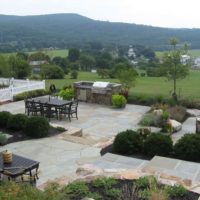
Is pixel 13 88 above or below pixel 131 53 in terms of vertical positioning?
below

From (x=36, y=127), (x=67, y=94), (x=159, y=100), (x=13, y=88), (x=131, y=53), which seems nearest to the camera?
(x=36, y=127)

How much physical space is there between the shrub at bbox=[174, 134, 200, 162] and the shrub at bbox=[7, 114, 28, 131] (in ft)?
14.4

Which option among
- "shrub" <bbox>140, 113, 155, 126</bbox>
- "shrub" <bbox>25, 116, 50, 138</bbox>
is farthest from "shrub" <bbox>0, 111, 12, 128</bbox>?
"shrub" <bbox>140, 113, 155, 126</bbox>

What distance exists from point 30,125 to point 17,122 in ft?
2.13

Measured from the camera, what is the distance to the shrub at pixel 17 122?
33.6 feet

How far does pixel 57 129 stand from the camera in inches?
420

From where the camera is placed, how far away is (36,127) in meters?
9.73

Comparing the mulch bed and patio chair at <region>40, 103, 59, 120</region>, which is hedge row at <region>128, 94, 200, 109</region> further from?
the mulch bed

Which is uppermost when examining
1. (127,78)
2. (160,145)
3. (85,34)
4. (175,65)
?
(85,34)

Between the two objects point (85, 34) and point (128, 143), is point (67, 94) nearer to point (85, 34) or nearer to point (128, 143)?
point (128, 143)

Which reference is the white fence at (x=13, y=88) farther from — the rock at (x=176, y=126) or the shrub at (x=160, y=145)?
the shrub at (x=160, y=145)

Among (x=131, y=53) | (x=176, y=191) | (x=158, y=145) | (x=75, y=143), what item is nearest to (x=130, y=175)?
(x=176, y=191)

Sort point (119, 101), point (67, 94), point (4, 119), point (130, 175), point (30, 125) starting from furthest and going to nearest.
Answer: point (67, 94)
point (119, 101)
point (4, 119)
point (30, 125)
point (130, 175)

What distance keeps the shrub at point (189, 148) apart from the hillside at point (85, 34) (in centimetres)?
7169
